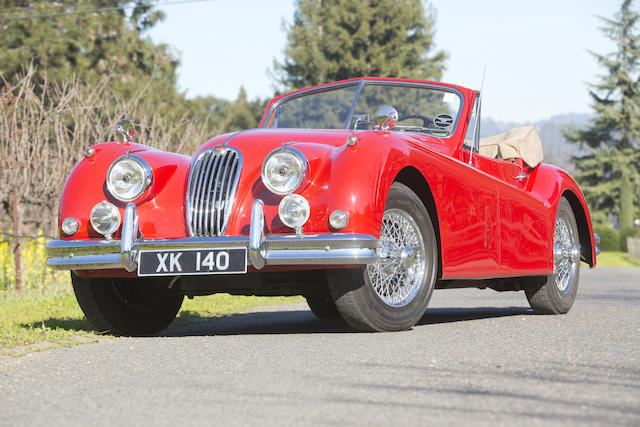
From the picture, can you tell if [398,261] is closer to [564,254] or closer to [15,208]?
[564,254]

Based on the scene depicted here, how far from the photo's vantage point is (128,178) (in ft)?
18.3

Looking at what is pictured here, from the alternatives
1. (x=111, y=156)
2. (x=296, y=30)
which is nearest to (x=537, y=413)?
(x=111, y=156)

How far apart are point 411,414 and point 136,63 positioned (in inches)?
1048

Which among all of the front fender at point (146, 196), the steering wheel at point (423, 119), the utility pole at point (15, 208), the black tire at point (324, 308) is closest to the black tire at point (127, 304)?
the front fender at point (146, 196)

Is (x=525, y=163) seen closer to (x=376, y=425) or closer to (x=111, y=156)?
(x=111, y=156)

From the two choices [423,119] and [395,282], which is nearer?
[395,282]

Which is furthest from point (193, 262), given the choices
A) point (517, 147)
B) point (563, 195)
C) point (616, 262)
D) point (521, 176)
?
point (616, 262)

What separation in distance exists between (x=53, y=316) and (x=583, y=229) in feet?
15.9

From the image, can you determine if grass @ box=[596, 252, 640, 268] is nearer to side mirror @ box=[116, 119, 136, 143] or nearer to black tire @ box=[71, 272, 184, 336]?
black tire @ box=[71, 272, 184, 336]

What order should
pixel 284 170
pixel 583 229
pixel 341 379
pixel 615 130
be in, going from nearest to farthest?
pixel 341 379
pixel 284 170
pixel 583 229
pixel 615 130

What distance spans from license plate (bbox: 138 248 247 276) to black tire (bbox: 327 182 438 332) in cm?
56

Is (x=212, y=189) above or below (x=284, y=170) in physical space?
below

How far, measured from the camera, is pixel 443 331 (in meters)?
5.51

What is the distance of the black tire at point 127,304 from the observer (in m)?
5.67
